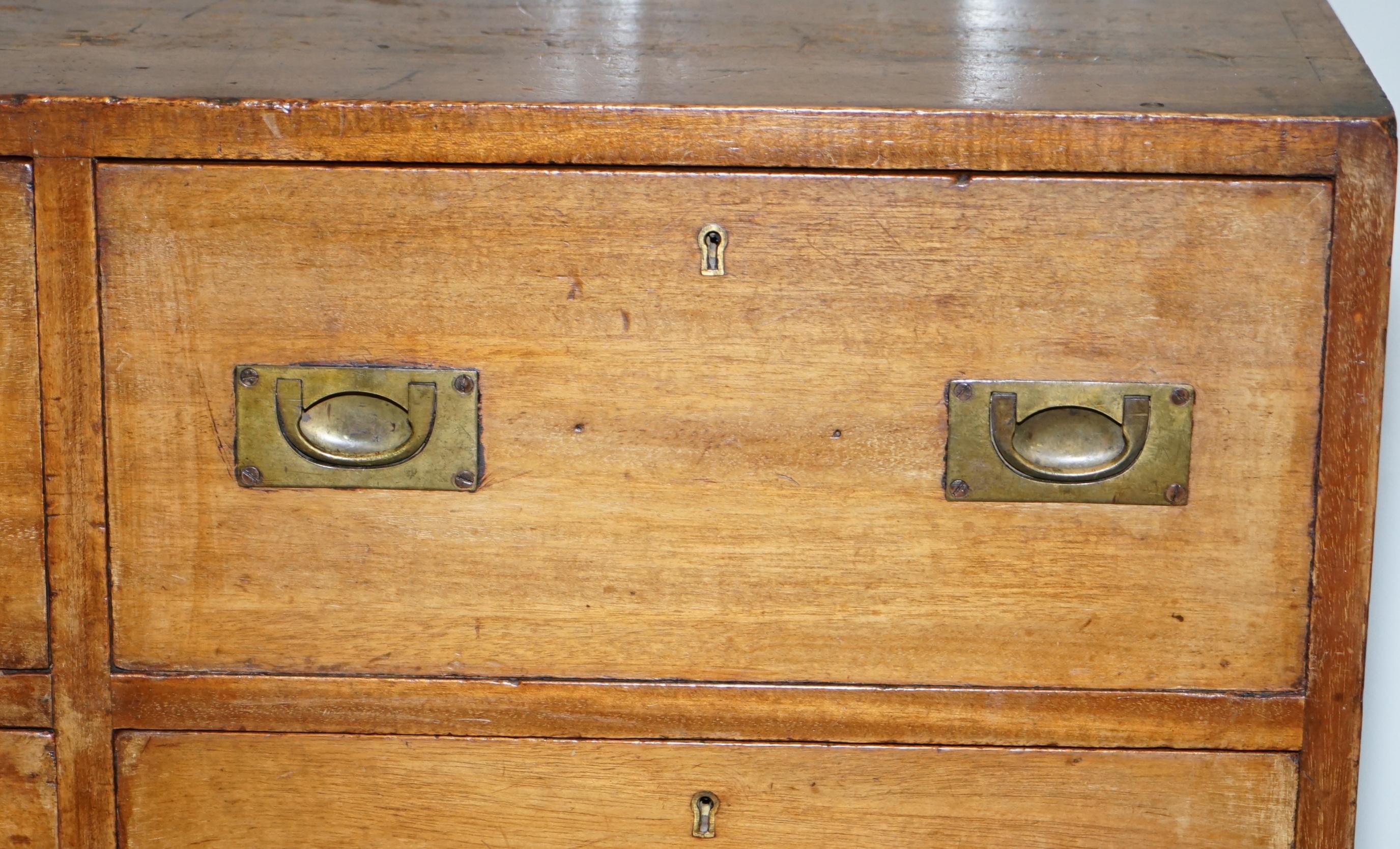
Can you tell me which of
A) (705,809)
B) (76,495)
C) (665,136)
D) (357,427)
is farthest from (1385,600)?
(76,495)

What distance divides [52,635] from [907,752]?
26.0 inches

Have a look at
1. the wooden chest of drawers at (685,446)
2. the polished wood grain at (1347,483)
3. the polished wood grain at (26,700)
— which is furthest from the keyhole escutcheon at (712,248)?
the polished wood grain at (26,700)

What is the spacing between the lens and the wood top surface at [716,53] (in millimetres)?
924

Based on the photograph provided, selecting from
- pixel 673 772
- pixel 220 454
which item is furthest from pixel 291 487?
pixel 673 772

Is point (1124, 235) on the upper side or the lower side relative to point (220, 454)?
upper

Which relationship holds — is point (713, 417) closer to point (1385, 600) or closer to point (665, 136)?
point (665, 136)

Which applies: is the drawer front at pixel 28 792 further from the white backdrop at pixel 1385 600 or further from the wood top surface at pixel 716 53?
the white backdrop at pixel 1385 600

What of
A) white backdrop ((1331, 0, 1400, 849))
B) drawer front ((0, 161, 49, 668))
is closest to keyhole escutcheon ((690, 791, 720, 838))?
drawer front ((0, 161, 49, 668))

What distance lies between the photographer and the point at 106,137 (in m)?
0.91

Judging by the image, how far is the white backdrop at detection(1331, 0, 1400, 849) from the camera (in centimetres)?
153

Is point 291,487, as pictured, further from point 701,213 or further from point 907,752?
point 907,752

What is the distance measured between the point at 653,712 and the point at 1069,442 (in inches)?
14.7

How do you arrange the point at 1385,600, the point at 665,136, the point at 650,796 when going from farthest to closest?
the point at 1385,600, the point at 650,796, the point at 665,136

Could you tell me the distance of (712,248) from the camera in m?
0.92
